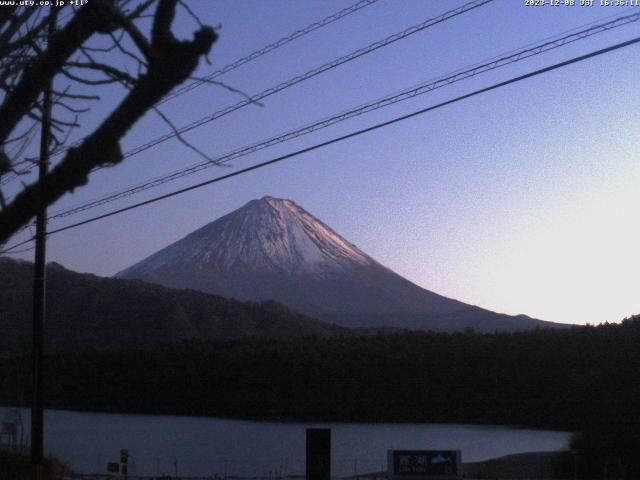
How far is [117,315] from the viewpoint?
7556 cm

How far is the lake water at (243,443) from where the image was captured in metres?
36.6

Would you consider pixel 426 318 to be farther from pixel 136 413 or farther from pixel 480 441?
Result: pixel 480 441

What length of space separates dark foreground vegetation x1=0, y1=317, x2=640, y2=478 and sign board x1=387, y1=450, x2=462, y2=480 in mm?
25653

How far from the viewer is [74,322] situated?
72250 millimetres

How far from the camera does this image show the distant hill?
6450cm

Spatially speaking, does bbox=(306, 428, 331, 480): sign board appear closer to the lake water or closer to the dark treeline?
the lake water

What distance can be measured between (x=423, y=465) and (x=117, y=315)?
2092 inches

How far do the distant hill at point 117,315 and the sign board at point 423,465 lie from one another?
4056 cm

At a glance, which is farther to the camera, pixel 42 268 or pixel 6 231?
pixel 42 268

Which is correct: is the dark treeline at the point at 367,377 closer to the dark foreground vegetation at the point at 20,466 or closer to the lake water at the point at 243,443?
the lake water at the point at 243,443

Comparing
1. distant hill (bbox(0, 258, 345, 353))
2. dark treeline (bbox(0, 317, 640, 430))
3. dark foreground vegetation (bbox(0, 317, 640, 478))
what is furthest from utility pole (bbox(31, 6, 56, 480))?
distant hill (bbox(0, 258, 345, 353))

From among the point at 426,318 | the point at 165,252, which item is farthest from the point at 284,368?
the point at 165,252

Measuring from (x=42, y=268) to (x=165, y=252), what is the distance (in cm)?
15367

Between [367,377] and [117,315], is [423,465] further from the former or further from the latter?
[117,315]
